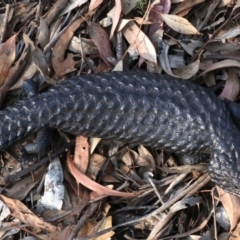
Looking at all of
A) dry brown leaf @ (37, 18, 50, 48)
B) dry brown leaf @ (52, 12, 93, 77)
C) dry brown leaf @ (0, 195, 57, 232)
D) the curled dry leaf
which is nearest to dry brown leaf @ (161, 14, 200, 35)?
the curled dry leaf

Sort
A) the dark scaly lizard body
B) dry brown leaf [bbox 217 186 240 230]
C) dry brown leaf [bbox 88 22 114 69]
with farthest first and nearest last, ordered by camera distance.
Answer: dry brown leaf [bbox 88 22 114 69] → dry brown leaf [bbox 217 186 240 230] → the dark scaly lizard body

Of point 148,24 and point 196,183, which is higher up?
point 148,24

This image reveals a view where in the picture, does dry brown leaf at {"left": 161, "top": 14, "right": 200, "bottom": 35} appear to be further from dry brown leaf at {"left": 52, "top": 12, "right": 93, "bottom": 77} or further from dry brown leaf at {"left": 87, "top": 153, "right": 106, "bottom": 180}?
dry brown leaf at {"left": 87, "top": 153, "right": 106, "bottom": 180}

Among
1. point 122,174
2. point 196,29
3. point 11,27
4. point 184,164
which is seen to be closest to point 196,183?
point 184,164

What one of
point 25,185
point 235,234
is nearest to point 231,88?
point 235,234

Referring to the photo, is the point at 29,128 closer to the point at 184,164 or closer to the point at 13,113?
the point at 13,113

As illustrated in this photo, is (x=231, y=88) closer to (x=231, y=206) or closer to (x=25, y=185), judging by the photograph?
(x=231, y=206)

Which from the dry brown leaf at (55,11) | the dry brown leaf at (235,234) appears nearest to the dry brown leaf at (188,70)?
the dry brown leaf at (55,11)

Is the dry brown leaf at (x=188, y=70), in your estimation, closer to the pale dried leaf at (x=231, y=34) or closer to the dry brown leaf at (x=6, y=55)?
the pale dried leaf at (x=231, y=34)
